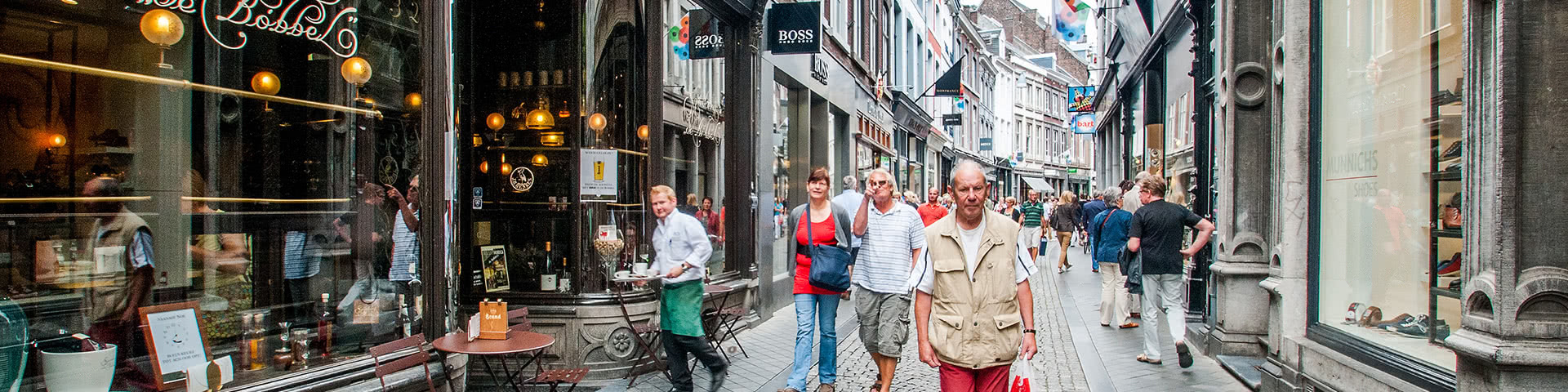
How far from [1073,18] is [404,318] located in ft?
47.2

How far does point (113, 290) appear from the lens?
487cm

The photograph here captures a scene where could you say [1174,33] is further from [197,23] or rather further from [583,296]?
[197,23]

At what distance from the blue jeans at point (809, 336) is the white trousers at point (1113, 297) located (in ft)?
15.0

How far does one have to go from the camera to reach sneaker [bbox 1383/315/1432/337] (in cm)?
479

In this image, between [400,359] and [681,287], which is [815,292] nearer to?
[681,287]

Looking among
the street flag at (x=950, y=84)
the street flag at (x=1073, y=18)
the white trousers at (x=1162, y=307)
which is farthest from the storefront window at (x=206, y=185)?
the street flag at (x=950, y=84)

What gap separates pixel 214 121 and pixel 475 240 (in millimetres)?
2810

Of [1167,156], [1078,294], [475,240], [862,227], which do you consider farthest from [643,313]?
[1167,156]

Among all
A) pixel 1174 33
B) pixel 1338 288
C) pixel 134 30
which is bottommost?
pixel 1338 288

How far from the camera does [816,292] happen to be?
6824mm

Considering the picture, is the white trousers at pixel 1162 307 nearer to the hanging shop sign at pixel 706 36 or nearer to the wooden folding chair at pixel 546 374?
the wooden folding chair at pixel 546 374

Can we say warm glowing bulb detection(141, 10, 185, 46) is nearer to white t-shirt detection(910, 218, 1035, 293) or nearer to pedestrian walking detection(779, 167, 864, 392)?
pedestrian walking detection(779, 167, 864, 392)

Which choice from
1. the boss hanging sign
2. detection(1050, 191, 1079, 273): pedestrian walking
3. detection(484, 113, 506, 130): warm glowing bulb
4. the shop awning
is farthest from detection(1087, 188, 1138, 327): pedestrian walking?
the shop awning

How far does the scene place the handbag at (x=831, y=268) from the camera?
6648 mm
